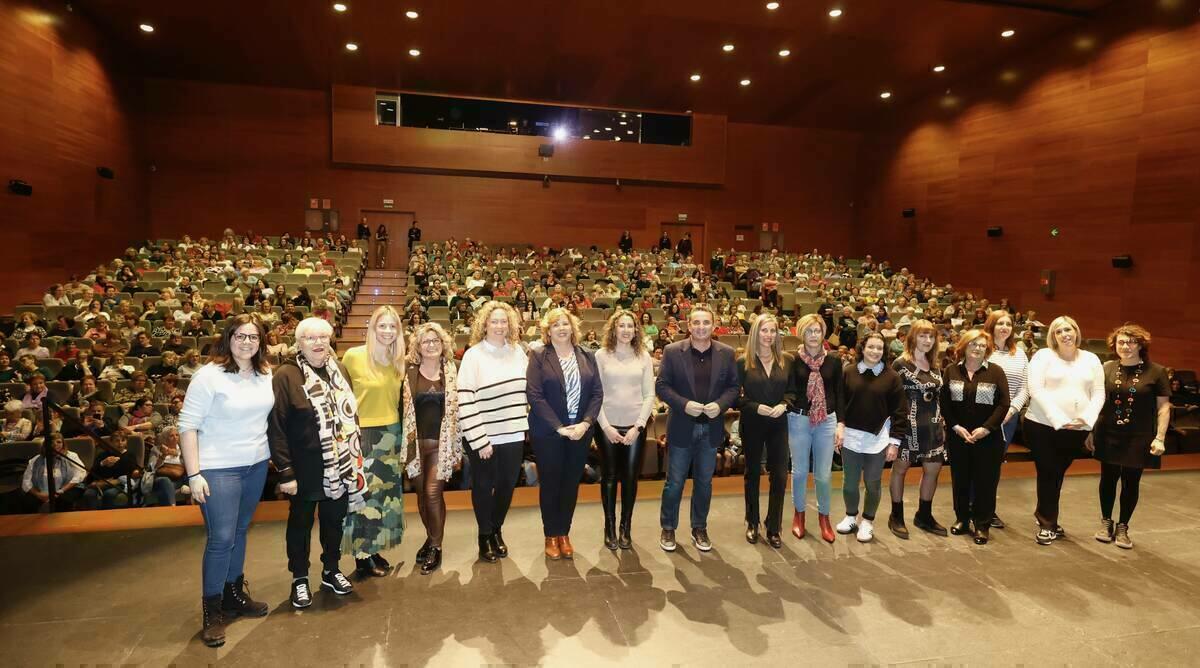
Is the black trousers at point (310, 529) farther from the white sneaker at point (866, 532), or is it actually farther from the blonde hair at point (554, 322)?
the white sneaker at point (866, 532)

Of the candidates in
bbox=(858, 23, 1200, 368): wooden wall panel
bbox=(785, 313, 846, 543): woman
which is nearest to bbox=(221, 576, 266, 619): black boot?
bbox=(785, 313, 846, 543): woman

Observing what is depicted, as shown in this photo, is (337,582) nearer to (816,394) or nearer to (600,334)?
(816,394)

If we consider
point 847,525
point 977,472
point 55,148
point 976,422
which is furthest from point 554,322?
point 55,148

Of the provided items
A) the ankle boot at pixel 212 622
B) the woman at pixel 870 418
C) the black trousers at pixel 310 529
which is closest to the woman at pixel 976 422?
the woman at pixel 870 418

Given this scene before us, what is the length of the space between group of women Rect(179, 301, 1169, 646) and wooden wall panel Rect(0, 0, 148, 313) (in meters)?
9.84

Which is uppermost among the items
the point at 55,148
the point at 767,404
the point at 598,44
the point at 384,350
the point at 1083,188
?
the point at 598,44

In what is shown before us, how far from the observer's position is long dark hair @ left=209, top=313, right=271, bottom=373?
7.64 ft

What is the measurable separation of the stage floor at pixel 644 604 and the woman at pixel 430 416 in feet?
1.48

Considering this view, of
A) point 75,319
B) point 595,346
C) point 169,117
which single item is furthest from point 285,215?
point 595,346

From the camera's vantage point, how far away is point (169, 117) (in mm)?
13602

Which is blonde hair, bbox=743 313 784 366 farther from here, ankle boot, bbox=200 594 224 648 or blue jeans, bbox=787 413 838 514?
ankle boot, bbox=200 594 224 648

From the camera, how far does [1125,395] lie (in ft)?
11.2

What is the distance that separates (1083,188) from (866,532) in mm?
10852

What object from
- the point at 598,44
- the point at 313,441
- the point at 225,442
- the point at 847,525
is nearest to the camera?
the point at 225,442
